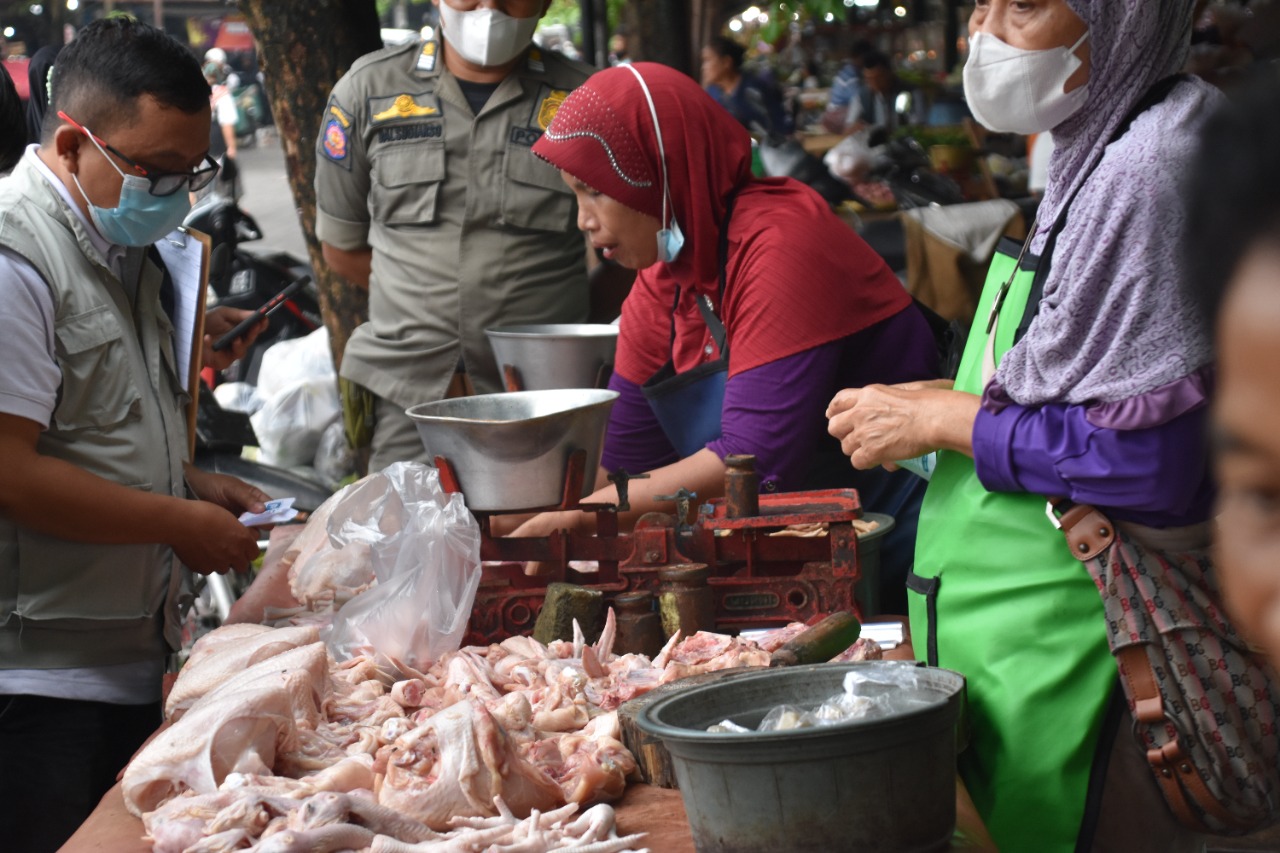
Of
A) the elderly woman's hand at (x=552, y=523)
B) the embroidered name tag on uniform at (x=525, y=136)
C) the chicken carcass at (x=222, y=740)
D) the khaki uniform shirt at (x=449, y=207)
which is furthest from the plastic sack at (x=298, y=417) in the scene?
the chicken carcass at (x=222, y=740)

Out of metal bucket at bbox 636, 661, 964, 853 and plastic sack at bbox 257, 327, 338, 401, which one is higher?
metal bucket at bbox 636, 661, 964, 853

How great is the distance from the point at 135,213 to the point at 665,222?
1274mm

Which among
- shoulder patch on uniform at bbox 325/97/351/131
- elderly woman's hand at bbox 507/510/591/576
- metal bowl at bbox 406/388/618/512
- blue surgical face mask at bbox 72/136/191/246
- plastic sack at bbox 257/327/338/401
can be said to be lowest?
plastic sack at bbox 257/327/338/401

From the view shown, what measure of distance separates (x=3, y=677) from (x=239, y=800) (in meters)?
1.17

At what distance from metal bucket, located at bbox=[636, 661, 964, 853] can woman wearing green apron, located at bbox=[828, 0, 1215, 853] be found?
38 cm

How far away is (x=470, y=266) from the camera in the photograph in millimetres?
4785

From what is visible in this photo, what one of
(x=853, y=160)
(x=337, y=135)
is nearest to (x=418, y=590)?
(x=337, y=135)

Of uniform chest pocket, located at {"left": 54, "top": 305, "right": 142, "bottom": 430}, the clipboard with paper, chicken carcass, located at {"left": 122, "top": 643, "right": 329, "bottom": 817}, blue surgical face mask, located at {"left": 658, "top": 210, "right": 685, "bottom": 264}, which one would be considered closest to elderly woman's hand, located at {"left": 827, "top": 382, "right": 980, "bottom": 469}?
chicken carcass, located at {"left": 122, "top": 643, "right": 329, "bottom": 817}

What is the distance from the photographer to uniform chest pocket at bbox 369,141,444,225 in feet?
15.5

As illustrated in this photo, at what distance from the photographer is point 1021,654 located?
213cm

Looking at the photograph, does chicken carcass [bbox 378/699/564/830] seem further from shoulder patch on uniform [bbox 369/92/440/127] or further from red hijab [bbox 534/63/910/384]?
shoulder patch on uniform [bbox 369/92/440/127]

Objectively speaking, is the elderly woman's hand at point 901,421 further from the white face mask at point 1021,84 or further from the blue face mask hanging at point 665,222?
the blue face mask hanging at point 665,222

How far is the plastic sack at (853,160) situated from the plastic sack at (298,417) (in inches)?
160

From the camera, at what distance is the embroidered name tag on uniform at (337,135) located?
15.9 ft
